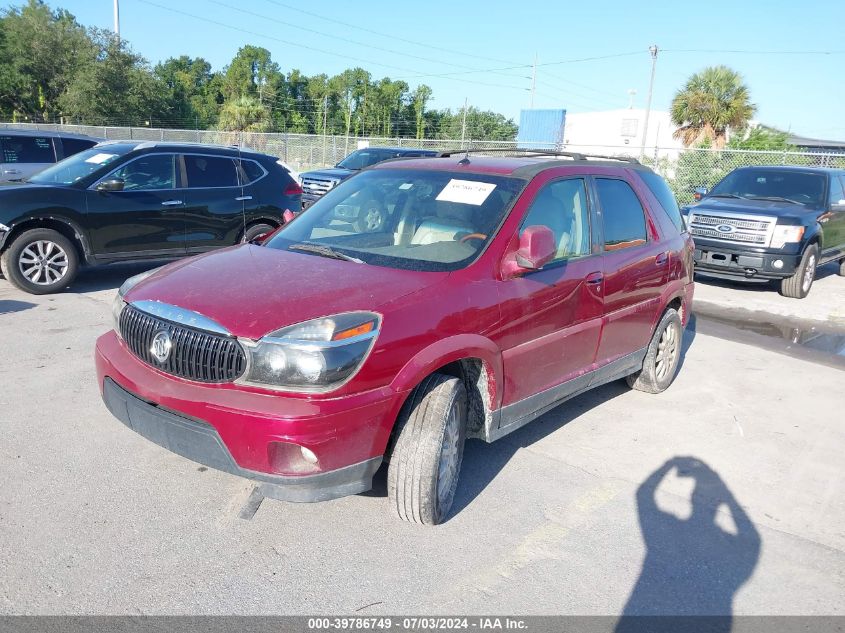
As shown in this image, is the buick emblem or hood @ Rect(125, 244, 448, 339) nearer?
hood @ Rect(125, 244, 448, 339)

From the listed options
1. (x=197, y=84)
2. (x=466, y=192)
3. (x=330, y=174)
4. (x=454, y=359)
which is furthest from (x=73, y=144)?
(x=197, y=84)

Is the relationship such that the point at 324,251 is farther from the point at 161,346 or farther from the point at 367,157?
the point at 367,157

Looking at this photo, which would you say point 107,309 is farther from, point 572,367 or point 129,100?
point 129,100

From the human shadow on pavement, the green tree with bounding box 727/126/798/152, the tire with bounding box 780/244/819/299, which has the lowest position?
the human shadow on pavement

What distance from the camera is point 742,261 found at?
10.1 meters

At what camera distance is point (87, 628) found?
2586 millimetres

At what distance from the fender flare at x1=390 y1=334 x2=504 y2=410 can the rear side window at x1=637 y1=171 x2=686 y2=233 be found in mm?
2598

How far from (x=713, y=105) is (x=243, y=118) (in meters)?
35.5

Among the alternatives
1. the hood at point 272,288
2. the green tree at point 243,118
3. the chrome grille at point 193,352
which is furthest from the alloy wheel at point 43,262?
the green tree at point 243,118

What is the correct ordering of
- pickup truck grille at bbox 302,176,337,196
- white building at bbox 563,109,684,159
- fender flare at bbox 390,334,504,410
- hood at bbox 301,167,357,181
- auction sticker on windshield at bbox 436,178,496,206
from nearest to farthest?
fender flare at bbox 390,334,504,410 < auction sticker on windshield at bbox 436,178,496,206 < hood at bbox 301,167,357,181 < pickup truck grille at bbox 302,176,337,196 < white building at bbox 563,109,684,159

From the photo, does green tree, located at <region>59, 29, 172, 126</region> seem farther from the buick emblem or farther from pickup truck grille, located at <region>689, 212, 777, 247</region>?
the buick emblem

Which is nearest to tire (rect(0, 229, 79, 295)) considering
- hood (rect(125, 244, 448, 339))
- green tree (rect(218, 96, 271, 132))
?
hood (rect(125, 244, 448, 339))

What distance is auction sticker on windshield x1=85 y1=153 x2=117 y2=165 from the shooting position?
8.08m

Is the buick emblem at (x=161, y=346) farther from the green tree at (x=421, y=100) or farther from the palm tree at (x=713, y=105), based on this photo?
the green tree at (x=421, y=100)
